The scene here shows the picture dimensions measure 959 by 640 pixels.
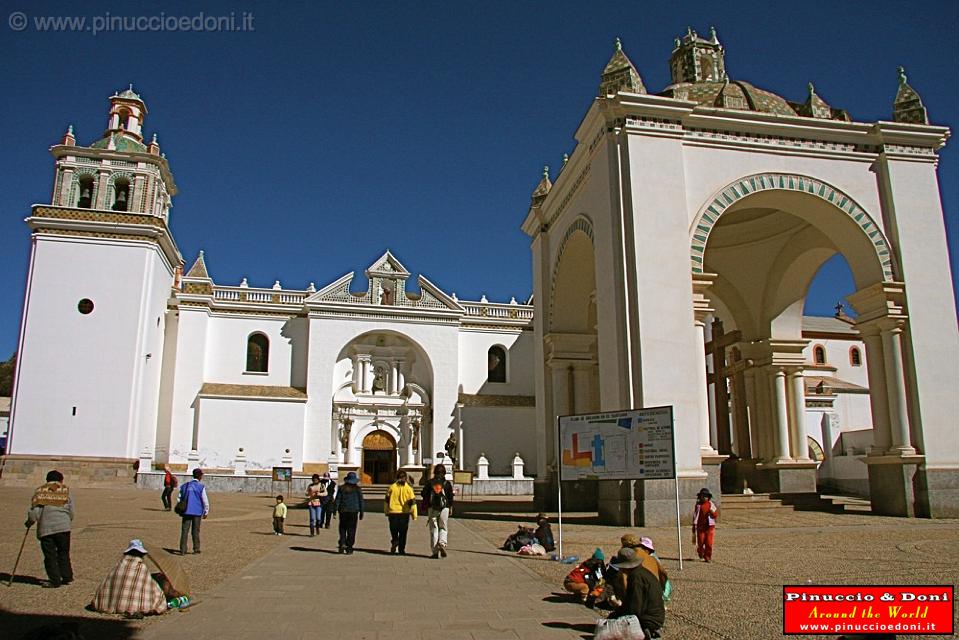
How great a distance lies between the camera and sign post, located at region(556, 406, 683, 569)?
9531 mm

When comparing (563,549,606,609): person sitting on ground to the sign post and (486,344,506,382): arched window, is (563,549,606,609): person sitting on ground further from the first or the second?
(486,344,506,382): arched window

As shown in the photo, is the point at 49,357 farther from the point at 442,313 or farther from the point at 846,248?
the point at 846,248

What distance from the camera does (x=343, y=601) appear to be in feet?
23.0

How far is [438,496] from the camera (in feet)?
34.2

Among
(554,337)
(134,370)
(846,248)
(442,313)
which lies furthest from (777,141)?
(134,370)

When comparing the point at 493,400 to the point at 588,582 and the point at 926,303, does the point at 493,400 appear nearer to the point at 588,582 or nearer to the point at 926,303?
the point at 926,303

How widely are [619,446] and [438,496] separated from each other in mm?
2596

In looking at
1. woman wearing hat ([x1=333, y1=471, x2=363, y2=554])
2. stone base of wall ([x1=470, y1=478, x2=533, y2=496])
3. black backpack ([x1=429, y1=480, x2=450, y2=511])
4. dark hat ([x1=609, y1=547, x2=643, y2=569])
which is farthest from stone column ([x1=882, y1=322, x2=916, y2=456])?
stone base of wall ([x1=470, y1=478, x2=533, y2=496])

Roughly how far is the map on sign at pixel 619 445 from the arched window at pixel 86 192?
26.2m

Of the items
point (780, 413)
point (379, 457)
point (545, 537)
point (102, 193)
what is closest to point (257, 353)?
point (379, 457)

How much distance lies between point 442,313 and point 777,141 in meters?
21.4

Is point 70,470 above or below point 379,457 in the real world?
below

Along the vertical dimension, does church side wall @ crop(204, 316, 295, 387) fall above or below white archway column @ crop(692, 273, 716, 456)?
above

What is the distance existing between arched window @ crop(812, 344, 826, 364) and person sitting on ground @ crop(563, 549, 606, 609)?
1462 inches
